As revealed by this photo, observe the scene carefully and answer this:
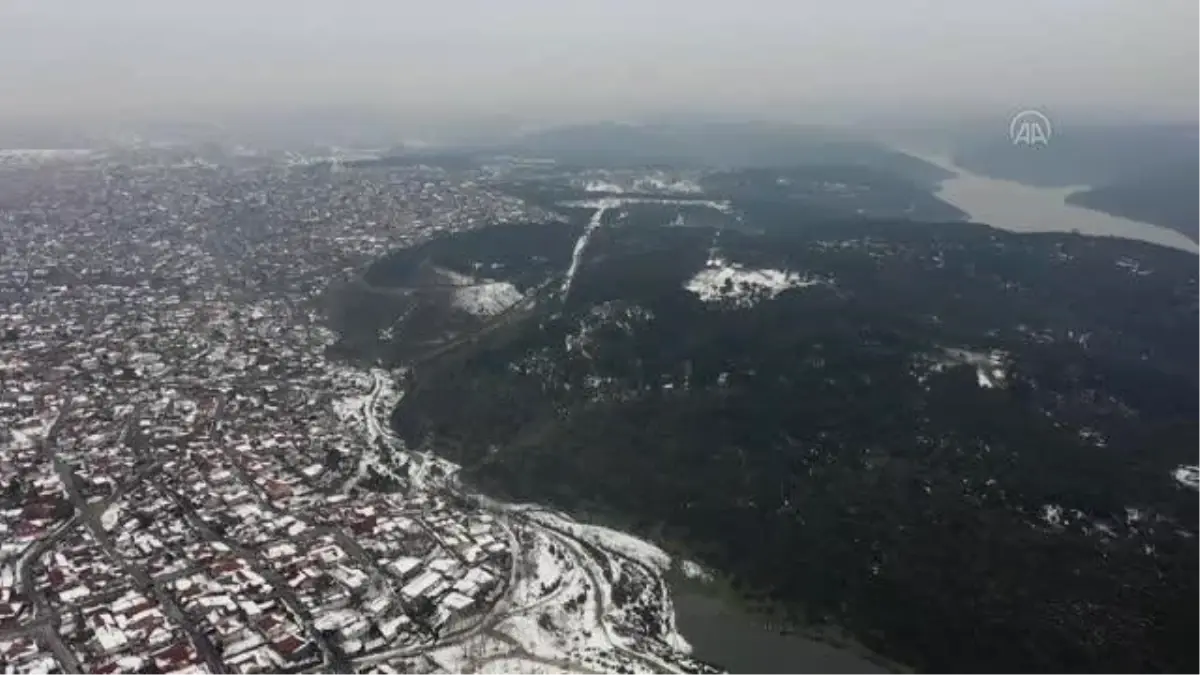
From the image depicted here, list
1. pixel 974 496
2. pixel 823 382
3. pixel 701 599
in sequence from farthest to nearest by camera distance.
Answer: pixel 823 382
pixel 974 496
pixel 701 599

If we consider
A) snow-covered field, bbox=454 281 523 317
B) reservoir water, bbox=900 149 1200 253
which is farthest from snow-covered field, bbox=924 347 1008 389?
reservoir water, bbox=900 149 1200 253

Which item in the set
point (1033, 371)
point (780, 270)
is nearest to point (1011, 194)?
Result: point (780, 270)

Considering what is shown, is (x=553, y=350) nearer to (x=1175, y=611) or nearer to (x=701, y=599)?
(x=701, y=599)

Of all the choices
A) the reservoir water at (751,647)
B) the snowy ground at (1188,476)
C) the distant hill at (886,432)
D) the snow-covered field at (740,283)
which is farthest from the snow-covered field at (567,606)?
the snow-covered field at (740,283)

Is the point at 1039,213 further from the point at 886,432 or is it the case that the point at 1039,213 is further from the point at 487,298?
the point at 886,432

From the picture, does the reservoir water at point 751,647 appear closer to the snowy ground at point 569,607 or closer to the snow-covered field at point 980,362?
the snowy ground at point 569,607

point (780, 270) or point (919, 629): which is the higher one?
point (780, 270)
